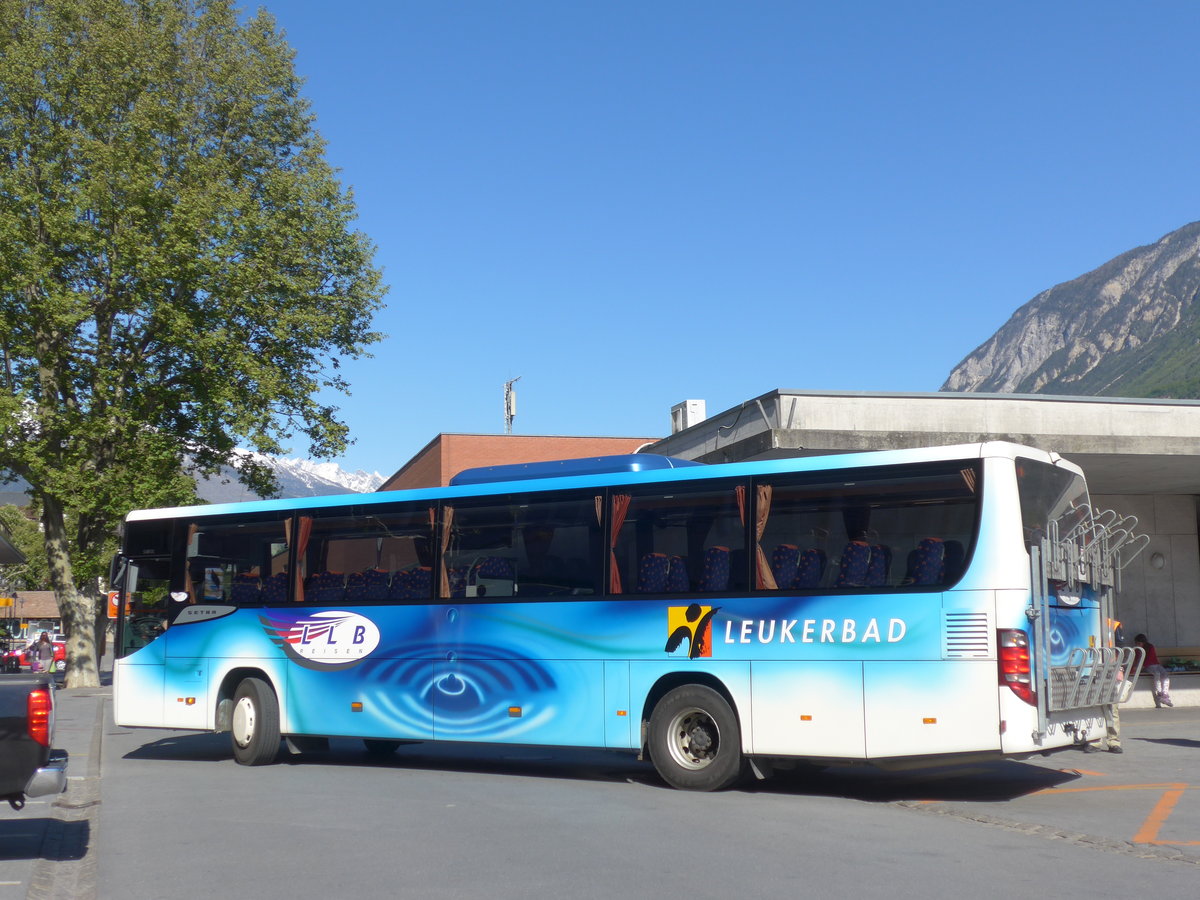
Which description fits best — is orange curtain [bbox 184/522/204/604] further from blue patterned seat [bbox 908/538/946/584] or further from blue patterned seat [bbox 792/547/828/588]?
blue patterned seat [bbox 908/538/946/584]

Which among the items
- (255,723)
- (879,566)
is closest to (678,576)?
(879,566)

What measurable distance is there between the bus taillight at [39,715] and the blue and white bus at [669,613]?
5574mm

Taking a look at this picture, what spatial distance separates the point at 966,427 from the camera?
1970 cm

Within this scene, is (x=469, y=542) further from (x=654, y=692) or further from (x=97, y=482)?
(x=97, y=482)

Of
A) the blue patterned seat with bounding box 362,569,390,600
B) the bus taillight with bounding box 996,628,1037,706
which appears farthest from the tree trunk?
the bus taillight with bounding box 996,628,1037,706

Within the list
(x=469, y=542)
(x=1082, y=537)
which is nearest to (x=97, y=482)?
(x=469, y=542)

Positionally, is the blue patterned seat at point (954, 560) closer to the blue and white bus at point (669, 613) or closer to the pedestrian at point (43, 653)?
the blue and white bus at point (669, 613)

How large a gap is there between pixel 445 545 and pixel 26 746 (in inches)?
240

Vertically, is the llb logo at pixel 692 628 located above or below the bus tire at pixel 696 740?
above

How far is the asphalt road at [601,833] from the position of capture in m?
7.21

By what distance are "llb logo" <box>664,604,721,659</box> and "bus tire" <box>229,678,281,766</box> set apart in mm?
5314

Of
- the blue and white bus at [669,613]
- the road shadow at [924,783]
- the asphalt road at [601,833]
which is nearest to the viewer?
the asphalt road at [601,833]

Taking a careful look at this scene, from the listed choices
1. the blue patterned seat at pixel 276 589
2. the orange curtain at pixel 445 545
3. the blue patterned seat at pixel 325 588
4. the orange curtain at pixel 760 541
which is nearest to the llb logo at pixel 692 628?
the orange curtain at pixel 760 541

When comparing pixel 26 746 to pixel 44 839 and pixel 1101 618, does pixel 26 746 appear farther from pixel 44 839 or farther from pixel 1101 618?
pixel 1101 618
